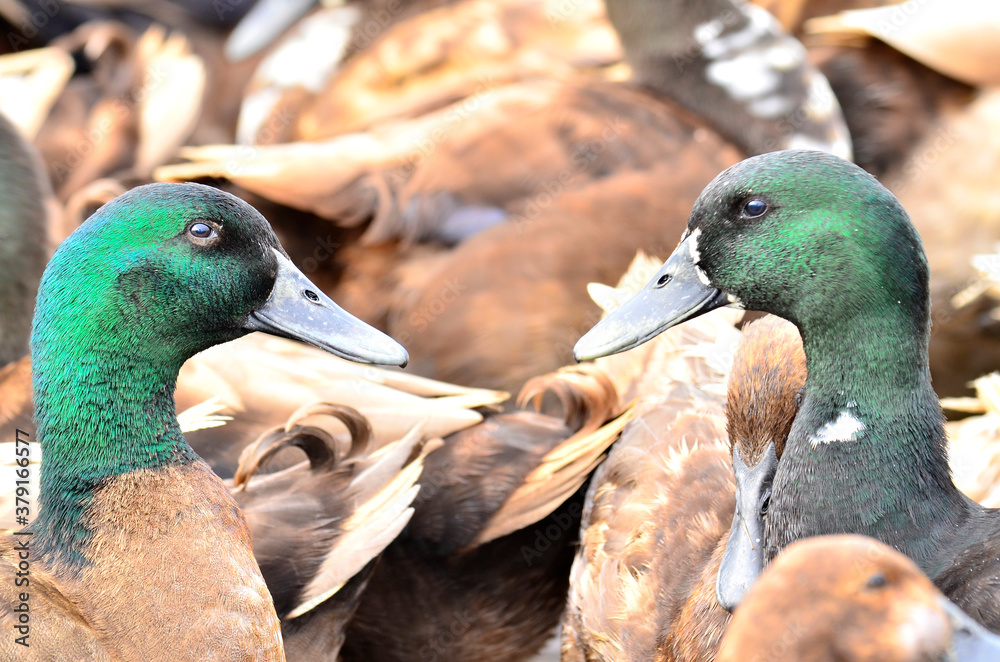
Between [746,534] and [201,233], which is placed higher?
[201,233]

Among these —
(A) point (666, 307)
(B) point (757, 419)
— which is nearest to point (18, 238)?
(A) point (666, 307)

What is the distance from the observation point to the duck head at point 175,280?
6.58 feet

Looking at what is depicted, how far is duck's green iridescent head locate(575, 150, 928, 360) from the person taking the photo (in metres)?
1.92

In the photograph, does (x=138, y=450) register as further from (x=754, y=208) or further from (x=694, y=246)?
(x=754, y=208)

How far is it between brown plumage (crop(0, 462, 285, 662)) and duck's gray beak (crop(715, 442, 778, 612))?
83cm

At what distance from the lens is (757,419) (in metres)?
2.28

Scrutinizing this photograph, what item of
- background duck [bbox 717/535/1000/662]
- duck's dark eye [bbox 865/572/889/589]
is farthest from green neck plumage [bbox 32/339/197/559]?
duck's dark eye [bbox 865/572/889/589]

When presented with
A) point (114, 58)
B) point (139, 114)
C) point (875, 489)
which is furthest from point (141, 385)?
point (114, 58)

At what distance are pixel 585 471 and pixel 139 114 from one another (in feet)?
8.12

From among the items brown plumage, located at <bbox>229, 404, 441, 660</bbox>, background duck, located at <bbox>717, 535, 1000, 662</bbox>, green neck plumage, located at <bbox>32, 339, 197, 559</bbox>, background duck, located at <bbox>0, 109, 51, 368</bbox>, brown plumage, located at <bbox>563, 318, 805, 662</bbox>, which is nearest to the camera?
background duck, located at <bbox>717, 535, 1000, 662</bbox>

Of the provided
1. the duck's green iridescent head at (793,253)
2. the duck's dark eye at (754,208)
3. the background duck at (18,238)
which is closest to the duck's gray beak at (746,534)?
the duck's green iridescent head at (793,253)

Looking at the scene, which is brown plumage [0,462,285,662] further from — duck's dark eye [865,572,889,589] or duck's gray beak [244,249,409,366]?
duck's dark eye [865,572,889,589]

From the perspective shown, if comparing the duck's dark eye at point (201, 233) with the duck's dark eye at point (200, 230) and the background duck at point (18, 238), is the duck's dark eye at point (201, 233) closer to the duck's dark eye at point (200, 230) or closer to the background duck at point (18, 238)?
the duck's dark eye at point (200, 230)

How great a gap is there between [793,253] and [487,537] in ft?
3.63
